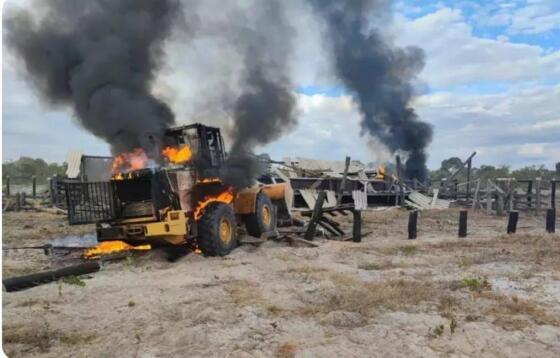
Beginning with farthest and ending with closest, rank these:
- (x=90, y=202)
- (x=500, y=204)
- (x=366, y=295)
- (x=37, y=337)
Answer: (x=500, y=204) → (x=90, y=202) → (x=366, y=295) → (x=37, y=337)

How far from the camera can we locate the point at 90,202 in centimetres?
957

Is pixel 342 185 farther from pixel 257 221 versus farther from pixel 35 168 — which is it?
pixel 35 168

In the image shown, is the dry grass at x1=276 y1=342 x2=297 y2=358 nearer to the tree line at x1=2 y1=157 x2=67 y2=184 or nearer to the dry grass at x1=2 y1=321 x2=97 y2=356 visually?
the dry grass at x1=2 y1=321 x2=97 y2=356

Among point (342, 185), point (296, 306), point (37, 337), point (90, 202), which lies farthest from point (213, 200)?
point (342, 185)

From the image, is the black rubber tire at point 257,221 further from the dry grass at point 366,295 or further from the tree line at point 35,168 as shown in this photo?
the tree line at point 35,168

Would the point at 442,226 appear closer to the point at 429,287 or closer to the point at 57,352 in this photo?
the point at 429,287

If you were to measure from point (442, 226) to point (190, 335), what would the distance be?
13.7 m

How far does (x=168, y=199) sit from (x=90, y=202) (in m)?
1.53

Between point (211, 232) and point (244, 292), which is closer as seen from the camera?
point (244, 292)

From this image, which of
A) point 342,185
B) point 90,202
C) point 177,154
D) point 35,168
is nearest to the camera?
point 90,202

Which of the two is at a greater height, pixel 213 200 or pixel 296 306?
pixel 213 200

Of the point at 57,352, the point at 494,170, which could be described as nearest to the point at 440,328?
the point at 57,352

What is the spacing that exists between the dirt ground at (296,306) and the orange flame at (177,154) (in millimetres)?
2094

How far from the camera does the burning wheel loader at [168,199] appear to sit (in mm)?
9484
